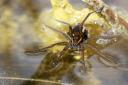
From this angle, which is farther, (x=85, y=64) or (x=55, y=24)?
(x=55, y=24)

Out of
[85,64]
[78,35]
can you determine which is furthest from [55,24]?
[85,64]

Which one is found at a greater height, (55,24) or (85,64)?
(55,24)

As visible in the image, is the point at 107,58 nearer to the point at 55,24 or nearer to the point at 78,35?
the point at 78,35

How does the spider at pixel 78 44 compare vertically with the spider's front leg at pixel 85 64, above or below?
above

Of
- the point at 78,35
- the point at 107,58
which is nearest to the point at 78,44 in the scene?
the point at 78,35

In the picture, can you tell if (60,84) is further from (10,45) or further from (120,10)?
(120,10)

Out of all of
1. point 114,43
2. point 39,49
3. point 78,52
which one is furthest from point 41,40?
point 114,43

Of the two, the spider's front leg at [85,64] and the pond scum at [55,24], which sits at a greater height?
the pond scum at [55,24]

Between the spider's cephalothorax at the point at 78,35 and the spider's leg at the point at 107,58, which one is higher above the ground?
the spider's cephalothorax at the point at 78,35
